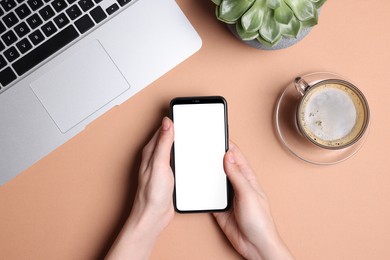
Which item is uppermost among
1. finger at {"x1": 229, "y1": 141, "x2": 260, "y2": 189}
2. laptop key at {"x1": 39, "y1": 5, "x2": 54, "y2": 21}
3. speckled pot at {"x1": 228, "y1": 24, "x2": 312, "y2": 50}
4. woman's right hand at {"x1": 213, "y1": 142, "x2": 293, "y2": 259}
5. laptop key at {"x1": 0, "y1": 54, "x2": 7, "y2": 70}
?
laptop key at {"x1": 39, "y1": 5, "x2": 54, "y2": 21}

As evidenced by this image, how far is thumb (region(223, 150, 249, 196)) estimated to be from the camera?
722 mm

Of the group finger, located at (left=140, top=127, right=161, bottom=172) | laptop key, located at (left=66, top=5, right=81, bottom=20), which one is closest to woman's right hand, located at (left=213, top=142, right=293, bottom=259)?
finger, located at (left=140, top=127, right=161, bottom=172)

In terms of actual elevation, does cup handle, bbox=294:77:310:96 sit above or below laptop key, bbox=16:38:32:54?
below

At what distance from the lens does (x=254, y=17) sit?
0.60m

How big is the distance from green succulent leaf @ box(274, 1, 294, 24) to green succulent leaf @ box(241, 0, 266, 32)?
2 cm

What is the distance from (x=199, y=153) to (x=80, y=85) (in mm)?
225

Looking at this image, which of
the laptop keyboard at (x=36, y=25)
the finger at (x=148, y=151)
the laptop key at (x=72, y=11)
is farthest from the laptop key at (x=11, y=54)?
the finger at (x=148, y=151)

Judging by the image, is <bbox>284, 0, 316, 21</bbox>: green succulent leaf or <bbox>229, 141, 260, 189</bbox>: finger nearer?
<bbox>284, 0, 316, 21</bbox>: green succulent leaf

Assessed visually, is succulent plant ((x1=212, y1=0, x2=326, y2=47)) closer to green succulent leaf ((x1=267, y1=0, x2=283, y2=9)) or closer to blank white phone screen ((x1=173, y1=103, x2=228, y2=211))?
green succulent leaf ((x1=267, y1=0, x2=283, y2=9))

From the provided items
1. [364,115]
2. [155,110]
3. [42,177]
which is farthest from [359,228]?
[42,177]

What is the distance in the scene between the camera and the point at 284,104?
2.46 ft

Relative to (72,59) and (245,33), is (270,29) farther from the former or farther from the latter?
(72,59)

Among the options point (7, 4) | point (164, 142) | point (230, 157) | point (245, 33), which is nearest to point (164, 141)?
point (164, 142)

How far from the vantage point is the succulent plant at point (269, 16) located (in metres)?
0.59
